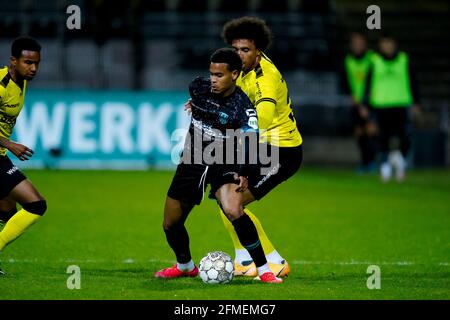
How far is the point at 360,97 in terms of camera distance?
19078mm

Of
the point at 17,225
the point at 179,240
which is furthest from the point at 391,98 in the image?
the point at 17,225

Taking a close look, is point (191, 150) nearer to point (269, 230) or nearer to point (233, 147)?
point (233, 147)

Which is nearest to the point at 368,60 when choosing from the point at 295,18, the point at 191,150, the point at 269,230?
the point at 295,18

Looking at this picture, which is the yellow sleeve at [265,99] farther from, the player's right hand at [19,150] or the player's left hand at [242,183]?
the player's right hand at [19,150]

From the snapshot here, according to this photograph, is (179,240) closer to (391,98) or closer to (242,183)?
(242,183)

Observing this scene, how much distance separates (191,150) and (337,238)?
12.2 ft

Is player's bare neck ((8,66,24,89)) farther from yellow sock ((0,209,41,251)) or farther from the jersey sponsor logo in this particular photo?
the jersey sponsor logo

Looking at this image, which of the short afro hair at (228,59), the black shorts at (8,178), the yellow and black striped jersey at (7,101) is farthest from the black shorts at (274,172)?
the yellow and black striped jersey at (7,101)

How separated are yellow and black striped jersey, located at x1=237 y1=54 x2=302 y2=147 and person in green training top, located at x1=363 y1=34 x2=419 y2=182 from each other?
30.4 ft

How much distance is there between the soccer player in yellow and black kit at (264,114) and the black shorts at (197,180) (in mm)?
404

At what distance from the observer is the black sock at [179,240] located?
8.49 metres

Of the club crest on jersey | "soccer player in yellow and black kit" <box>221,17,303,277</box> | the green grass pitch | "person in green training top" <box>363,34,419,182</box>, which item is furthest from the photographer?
"person in green training top" <box>363,34,419,182</box>

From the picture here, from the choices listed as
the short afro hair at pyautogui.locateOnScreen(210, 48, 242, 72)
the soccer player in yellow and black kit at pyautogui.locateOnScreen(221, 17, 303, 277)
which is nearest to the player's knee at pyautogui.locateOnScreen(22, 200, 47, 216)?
the soccer player in yellow and black kit at pyautogui.locateOnScreen(221, 17, 303, 277)

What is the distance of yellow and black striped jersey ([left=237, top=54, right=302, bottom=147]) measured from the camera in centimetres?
842
